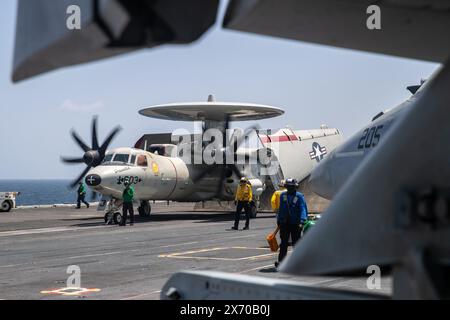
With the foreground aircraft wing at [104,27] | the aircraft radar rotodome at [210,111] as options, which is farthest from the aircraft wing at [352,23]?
the aircraft radar rotodome at [210,111]

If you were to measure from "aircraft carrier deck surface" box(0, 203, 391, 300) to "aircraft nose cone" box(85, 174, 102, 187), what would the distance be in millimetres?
1719

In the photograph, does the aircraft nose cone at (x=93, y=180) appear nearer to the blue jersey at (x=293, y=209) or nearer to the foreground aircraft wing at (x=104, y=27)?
the blue jersey at (x=293, y=209)

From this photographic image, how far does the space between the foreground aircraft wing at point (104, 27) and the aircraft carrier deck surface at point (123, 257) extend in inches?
265

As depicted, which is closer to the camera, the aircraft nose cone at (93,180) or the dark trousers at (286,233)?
the dark trousers at (286,233)

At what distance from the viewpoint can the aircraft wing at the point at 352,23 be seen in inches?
109

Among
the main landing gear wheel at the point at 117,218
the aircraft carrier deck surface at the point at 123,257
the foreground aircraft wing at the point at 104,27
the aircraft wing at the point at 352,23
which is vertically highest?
the aircraft wing at the point at 352,23

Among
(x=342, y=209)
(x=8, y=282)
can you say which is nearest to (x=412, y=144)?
(x=342, y=209)

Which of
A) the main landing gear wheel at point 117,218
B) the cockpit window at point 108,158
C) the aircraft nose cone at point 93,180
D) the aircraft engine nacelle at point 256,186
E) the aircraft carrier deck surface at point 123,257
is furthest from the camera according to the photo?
the aircraft engine nacelle at point 256,186

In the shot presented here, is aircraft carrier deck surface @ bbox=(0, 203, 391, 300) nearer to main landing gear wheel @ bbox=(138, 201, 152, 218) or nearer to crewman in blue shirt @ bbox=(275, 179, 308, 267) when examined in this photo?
crewman in blue shirt @ bbox=(275, 179, 308, 267)

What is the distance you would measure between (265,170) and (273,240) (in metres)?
19.3

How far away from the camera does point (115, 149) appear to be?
26609 mm

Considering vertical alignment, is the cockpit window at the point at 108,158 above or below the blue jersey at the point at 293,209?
above

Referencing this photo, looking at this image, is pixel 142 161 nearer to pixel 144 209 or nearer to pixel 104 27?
pixel 144 209
